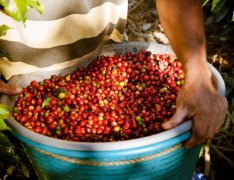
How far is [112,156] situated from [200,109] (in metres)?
0.48

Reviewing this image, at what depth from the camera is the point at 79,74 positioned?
2.40 m

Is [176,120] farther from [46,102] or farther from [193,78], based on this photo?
[46,102]

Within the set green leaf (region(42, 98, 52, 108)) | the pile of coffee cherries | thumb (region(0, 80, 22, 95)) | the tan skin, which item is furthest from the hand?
thumb (region(0, 80, 22, 95))

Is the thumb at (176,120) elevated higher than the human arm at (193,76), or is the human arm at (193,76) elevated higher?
the human arm at (193,76)

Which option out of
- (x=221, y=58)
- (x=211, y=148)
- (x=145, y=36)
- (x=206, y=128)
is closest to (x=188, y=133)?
(x=206, y=128)

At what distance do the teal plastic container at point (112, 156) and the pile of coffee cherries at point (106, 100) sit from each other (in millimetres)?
170

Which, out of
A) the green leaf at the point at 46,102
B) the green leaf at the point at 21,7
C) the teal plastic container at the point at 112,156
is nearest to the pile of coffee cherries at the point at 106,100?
the green leaf at the point at 46,102

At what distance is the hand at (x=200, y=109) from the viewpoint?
1692mm

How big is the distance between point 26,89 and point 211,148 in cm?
159

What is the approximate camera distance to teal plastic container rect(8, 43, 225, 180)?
1.59 meters

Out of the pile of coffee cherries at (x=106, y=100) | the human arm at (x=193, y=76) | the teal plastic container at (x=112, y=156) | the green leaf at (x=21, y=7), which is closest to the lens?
the green leaf at (x=21, y=7)

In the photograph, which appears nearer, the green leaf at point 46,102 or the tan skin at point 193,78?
the tan skin at point 193,78

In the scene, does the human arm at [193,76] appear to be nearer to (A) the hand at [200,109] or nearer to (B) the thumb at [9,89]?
(A) the hand at [200,109]

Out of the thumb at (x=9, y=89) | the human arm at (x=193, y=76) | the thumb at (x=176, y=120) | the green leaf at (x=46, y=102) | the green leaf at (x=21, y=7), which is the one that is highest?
the green leaf at (x=21, y=7)
